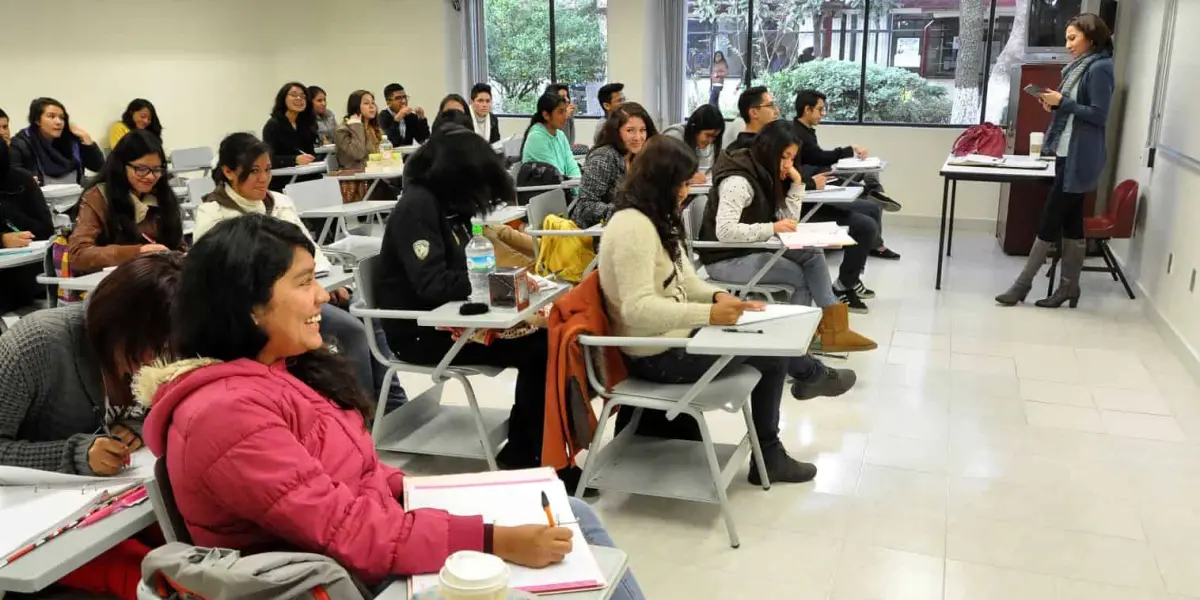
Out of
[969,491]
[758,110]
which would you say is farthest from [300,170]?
[969,491]

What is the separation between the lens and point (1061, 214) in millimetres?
5055

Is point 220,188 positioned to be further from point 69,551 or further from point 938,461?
point 938,461

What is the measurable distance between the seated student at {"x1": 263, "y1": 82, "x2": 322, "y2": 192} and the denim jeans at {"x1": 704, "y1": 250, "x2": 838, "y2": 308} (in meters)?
3.93

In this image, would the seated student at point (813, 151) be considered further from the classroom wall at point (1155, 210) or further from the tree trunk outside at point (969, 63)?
the tree trunk outside at point (969, 63)

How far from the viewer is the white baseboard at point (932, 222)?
7.42 metres

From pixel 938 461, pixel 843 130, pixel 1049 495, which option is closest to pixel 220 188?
pixel 938 461

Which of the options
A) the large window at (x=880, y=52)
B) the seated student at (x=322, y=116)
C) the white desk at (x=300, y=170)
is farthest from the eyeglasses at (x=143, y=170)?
the large window at (x=880, y=52)

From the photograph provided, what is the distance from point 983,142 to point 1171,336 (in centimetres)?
225

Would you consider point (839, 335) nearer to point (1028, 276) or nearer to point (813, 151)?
point (1028, 276)

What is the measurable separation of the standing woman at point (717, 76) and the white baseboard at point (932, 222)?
1.97 meters

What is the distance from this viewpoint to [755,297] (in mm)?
4438

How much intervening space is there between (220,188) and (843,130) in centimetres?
582

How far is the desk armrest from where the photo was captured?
8.09ft

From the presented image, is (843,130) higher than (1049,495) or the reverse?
higher
